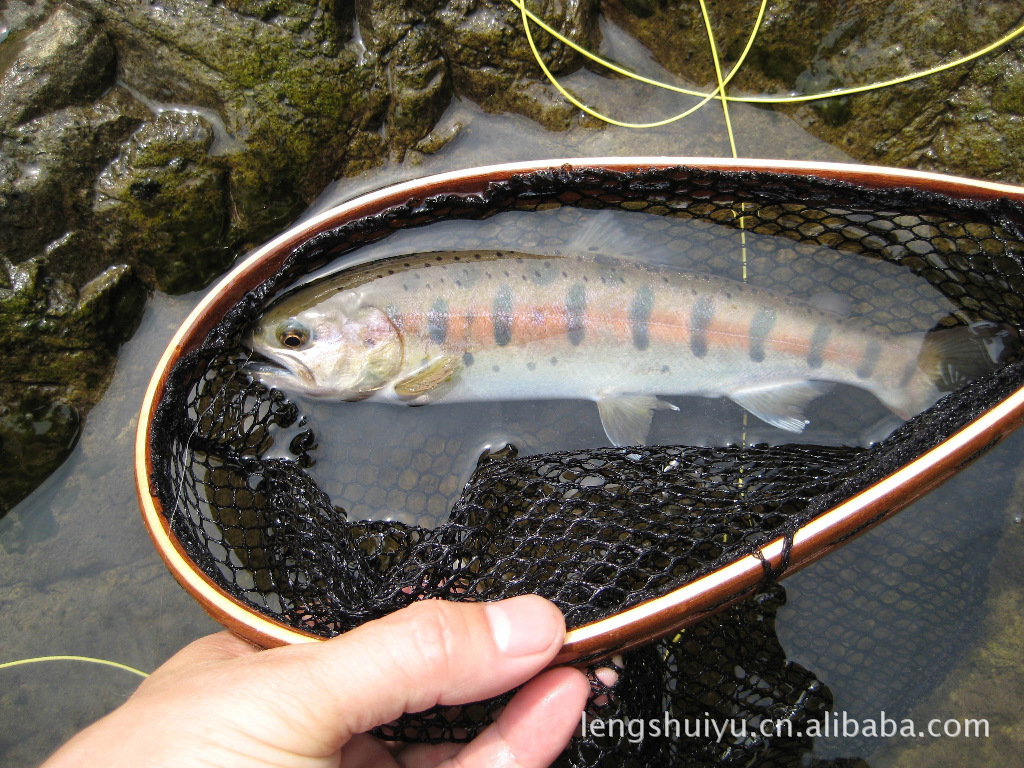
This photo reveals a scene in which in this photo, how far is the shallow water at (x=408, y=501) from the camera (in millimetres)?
2656

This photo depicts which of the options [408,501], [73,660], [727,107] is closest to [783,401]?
[727,107]

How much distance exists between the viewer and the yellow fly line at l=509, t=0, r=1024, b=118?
279cm

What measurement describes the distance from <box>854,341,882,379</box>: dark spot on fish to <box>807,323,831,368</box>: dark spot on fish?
16 cm

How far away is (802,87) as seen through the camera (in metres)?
2.96

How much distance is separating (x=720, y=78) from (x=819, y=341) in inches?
51.5

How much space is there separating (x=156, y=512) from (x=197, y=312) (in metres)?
0.68

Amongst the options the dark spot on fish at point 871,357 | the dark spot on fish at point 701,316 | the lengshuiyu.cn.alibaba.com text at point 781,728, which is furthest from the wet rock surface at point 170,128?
the lengshuiyu.cn.alibaba.com text at point 781,728

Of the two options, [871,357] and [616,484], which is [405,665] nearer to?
[616,484]

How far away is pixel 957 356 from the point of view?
263cm

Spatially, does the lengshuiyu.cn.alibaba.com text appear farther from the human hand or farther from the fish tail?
the fish tail

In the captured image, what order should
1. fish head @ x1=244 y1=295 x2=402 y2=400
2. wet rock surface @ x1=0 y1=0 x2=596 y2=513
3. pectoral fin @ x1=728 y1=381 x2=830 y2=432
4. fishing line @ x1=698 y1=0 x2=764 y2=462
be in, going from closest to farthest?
wet rock surface @ x1=0 y1=0 x2=596 y2=513
fish head @ x1=244 y1=295 x2=402 y2=400
pectoral fin @ x1=728 y1=381 x2=830 y2=432
fishing line @ x1=698 y1=0 x2=764 y2=462

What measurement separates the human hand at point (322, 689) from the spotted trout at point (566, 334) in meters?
1.29

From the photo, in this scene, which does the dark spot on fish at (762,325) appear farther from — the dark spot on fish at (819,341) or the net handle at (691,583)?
the net handle at (691,583)

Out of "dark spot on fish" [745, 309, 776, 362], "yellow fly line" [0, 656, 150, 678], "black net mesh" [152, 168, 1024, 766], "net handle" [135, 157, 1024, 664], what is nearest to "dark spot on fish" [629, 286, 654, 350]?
"black net mesh" [152, 168, 1024, 766]
